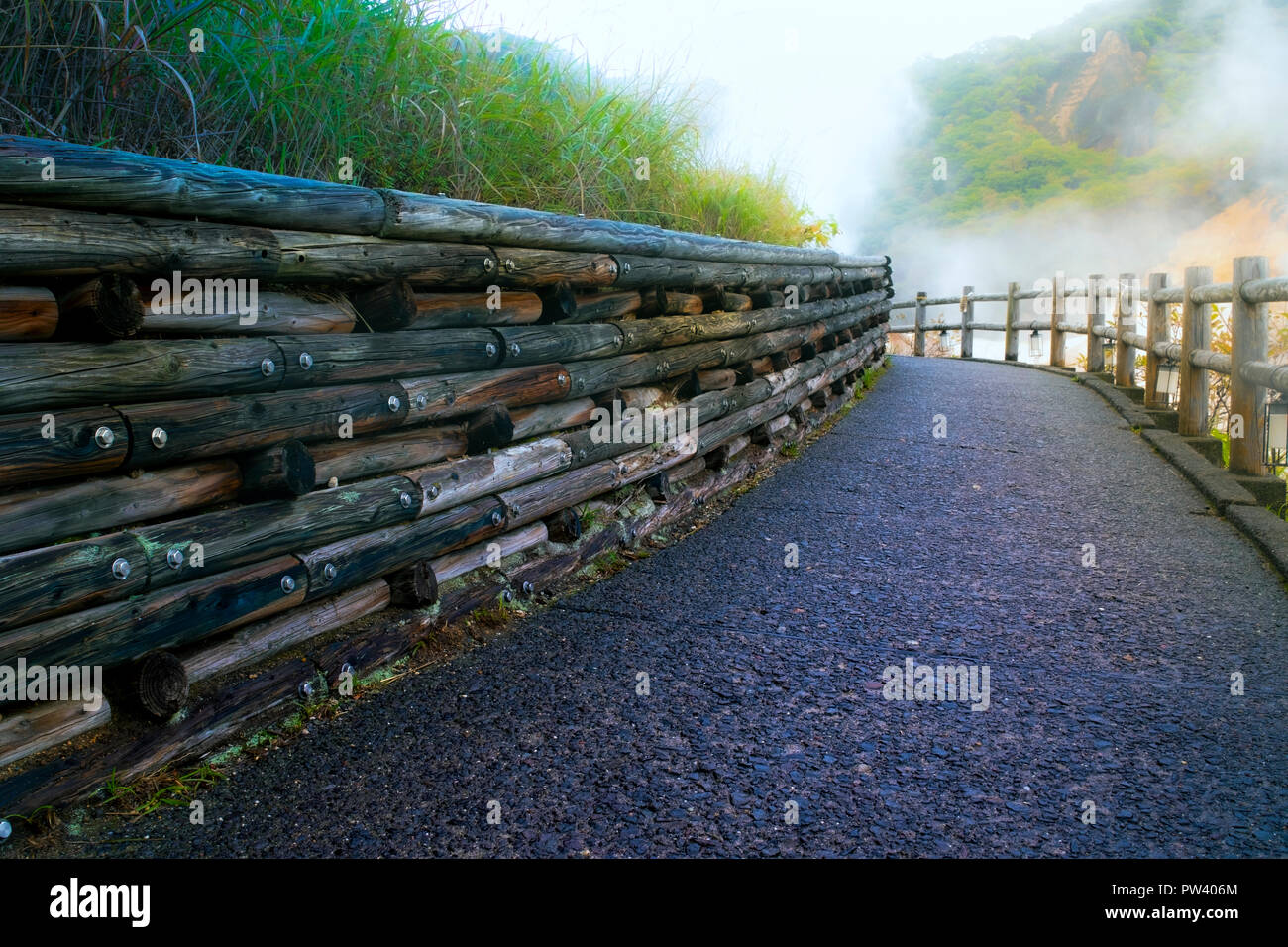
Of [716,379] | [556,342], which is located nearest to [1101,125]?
[716,379]

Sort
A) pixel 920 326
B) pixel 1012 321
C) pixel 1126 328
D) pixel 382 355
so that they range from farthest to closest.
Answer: pixel 920 326
pixel 1012 321
pixel 1126 328
pixel 382 355

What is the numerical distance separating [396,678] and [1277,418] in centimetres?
632

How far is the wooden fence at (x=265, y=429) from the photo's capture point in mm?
2320

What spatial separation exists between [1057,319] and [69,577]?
1402cm

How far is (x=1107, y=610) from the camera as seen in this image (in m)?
4.21

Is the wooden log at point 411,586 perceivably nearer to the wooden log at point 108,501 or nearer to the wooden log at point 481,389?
the wooden log at point 481,389

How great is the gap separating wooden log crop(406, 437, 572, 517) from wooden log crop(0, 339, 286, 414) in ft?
2.58

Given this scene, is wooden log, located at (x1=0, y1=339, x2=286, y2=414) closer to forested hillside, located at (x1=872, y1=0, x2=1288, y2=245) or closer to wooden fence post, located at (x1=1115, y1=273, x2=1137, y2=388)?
wooden fence post, located at (x1=1115, y1=273, x2=1137, y2=388)

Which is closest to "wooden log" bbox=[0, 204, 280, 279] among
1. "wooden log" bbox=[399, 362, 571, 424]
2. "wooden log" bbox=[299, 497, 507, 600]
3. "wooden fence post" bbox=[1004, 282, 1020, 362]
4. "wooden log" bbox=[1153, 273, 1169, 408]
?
"wooden log" bbox=[399, 362, 571, 424]

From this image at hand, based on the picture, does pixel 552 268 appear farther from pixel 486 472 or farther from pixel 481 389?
pixel 486 472

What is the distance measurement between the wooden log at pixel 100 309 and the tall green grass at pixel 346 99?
1020 mm

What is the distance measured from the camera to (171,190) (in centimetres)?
251

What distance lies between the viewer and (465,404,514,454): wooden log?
3.88 m
